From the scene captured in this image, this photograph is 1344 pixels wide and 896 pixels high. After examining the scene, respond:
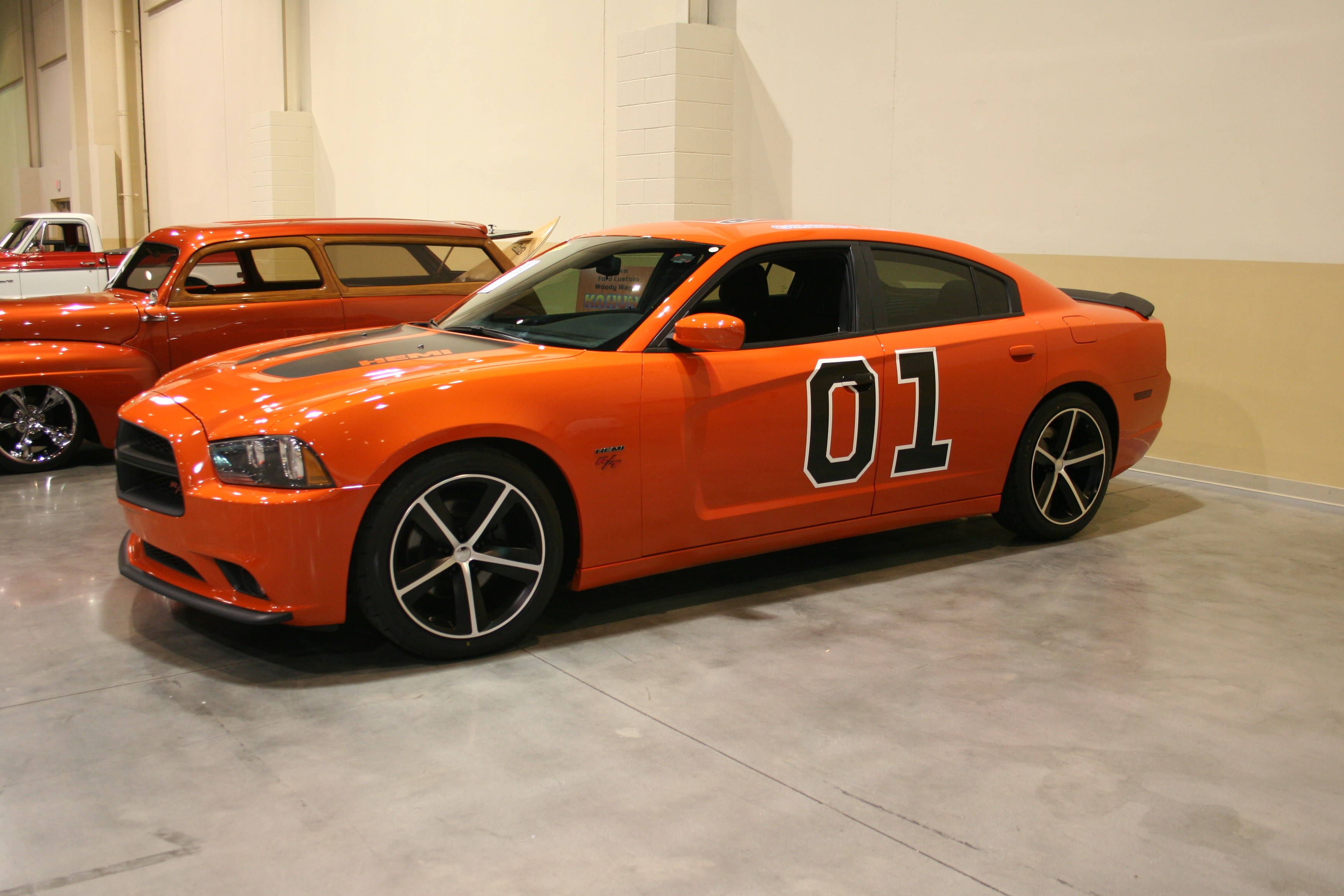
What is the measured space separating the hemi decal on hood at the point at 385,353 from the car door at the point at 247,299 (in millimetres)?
2866

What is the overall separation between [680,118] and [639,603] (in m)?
5.99

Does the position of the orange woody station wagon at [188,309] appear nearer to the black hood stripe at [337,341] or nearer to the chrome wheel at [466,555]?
the black hood stripe at [337,341]

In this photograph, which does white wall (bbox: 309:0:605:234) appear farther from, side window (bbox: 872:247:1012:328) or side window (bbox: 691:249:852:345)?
side window (bbox: 691:249:852:345)

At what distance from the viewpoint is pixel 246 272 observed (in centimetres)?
679

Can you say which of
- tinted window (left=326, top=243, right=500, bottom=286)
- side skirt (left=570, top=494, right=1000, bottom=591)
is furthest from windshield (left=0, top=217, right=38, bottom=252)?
side skirt (left=570, top=494, right=1000, bottom=591)

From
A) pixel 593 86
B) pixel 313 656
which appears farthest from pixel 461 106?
pixel 313 656

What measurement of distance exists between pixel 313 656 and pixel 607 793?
4.35ft

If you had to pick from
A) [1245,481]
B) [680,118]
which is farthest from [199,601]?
[680,118]

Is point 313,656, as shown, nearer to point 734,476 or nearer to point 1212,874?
point 734,476

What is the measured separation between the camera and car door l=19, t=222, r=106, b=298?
10867 millimetres

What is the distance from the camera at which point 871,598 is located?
424 cm

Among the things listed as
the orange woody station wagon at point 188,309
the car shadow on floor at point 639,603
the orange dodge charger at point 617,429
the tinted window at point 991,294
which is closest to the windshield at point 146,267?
the orange woody station wagon at point 188,309

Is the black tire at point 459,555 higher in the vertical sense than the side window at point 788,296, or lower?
lower

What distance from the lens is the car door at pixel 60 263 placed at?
10867 mm
